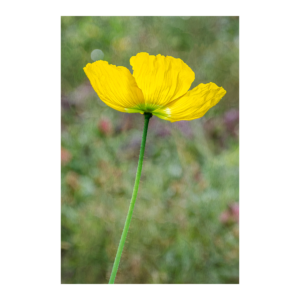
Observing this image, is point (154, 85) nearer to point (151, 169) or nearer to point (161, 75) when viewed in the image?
point (161, 75)

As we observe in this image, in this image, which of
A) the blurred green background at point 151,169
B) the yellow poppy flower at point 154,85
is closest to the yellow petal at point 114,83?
the yellow poppy flower at point 154,85

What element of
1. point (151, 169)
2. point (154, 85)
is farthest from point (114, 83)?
point (151, 169)

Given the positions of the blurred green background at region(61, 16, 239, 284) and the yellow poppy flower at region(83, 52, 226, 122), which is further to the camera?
the blurred green background at region(61, 16, 239, 284)

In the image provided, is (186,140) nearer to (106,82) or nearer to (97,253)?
(97,253)

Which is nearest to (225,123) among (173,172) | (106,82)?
(173,172)

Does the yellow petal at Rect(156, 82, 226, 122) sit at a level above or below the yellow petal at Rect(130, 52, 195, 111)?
below

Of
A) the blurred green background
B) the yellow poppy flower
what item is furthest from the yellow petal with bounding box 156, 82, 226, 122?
the blurred green background

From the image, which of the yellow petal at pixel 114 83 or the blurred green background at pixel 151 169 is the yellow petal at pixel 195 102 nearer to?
the yellow petal at pixel 114 83

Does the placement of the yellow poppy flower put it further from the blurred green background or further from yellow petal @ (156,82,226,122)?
the blurred green background
